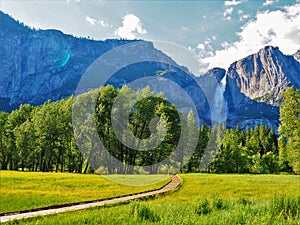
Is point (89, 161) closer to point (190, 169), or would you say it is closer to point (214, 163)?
point (190, 169)

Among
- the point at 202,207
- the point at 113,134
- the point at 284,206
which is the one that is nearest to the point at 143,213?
the point at 202,207

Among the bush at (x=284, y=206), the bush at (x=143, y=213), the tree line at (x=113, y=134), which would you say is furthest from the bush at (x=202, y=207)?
the tree line at (x=113, y=134)

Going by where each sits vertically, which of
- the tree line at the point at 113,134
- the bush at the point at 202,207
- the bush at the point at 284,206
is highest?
the tree line at the point at 113,134

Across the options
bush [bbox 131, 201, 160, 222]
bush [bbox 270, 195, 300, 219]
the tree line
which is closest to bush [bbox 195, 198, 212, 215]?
bush [bbox 131, 201, 160, 222]

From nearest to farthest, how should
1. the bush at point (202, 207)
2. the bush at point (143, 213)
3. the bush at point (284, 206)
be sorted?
the bush at point (143, 213), the bush at point (284, 206), the bush at point (202, 207)

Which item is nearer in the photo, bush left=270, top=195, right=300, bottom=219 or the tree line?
bush left=270, top=195, right=300, bottom=219

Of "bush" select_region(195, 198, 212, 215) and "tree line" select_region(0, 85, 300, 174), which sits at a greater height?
"tree line" select_region(0, 85, 300, 174)

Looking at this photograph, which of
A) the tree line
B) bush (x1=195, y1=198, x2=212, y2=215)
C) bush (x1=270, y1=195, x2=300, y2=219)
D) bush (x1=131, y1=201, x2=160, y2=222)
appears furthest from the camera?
the tree line

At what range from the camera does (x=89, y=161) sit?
6253 centimetres

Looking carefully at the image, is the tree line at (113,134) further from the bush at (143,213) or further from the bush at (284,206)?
the bush at (143,213)

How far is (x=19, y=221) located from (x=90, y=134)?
4523 cm

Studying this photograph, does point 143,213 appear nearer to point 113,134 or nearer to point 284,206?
point 284,206

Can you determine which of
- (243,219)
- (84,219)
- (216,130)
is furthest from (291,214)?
(216,130)

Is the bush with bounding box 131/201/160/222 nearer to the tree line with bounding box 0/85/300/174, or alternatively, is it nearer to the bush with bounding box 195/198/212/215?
the bush with bounding box 195/198/212/215
